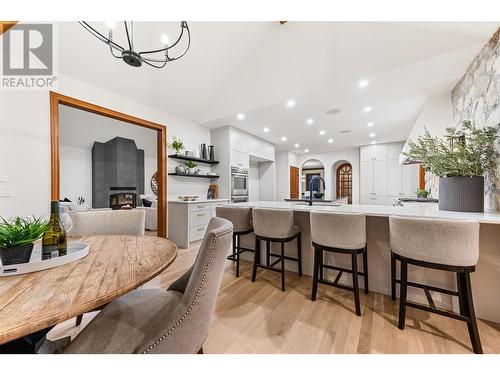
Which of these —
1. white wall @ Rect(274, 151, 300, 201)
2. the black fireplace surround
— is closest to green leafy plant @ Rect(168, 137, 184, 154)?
the black fireplace surround

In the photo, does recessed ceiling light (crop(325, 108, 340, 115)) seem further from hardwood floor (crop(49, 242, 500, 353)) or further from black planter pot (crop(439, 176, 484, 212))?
hardwood floor (crop(49, 242, 500, 353))

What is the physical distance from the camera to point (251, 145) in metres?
5.57

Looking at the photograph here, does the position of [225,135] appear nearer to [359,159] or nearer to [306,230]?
[306,230]

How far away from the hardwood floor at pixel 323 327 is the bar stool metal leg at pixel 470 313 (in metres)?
0.06

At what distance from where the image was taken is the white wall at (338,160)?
7.45 meters

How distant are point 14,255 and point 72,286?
0.41 m

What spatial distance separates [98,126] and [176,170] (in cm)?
364

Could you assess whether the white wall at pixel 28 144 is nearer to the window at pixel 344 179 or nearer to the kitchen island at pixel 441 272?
the kitchen island at pixel 441 272

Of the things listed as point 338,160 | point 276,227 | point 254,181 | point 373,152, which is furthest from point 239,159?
point 373,152

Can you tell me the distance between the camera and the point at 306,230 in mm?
2488

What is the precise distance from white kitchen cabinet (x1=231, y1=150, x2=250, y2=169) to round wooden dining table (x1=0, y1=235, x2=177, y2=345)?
151 inches

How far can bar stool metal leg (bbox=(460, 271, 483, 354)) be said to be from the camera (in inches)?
51.9

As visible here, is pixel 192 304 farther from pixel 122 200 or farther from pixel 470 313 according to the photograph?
pixel 122 200
